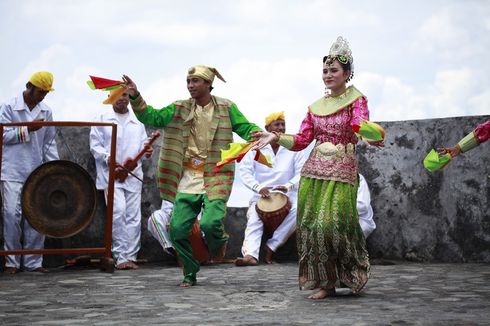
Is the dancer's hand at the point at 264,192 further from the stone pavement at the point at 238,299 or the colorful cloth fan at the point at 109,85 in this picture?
the colorful cloth fan at the point at 109,85

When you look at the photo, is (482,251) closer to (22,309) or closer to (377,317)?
(377,317)

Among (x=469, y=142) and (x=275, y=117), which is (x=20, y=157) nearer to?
(x=275, y=117)

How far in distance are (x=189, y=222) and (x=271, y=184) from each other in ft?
10.3

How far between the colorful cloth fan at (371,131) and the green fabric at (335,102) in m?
0.50

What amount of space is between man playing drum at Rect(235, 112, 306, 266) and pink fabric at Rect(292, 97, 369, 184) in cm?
345

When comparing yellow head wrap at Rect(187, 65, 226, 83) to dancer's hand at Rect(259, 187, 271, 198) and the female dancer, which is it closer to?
the female dancer

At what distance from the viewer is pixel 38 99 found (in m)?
9.80

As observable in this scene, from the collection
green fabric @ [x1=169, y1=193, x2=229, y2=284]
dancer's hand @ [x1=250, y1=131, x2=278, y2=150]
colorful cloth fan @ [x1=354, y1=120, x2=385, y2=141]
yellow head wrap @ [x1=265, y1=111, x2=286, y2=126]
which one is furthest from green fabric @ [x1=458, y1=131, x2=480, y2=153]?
yellow head wrap @ [x1=265, y1=111, x2=286, y2=126]

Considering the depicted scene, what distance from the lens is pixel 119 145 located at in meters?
10.3

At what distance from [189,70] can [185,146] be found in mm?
656

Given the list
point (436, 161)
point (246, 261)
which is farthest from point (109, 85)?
point (246, 261)

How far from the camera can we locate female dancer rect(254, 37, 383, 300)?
22.1 ft

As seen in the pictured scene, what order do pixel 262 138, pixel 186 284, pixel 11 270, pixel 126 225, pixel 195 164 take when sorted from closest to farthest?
pixel 262 138
pixel 186 284
pixel 195 164
pixel 11 270
pixel 126 225

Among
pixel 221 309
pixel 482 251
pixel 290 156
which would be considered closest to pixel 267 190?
pixel 290 156
